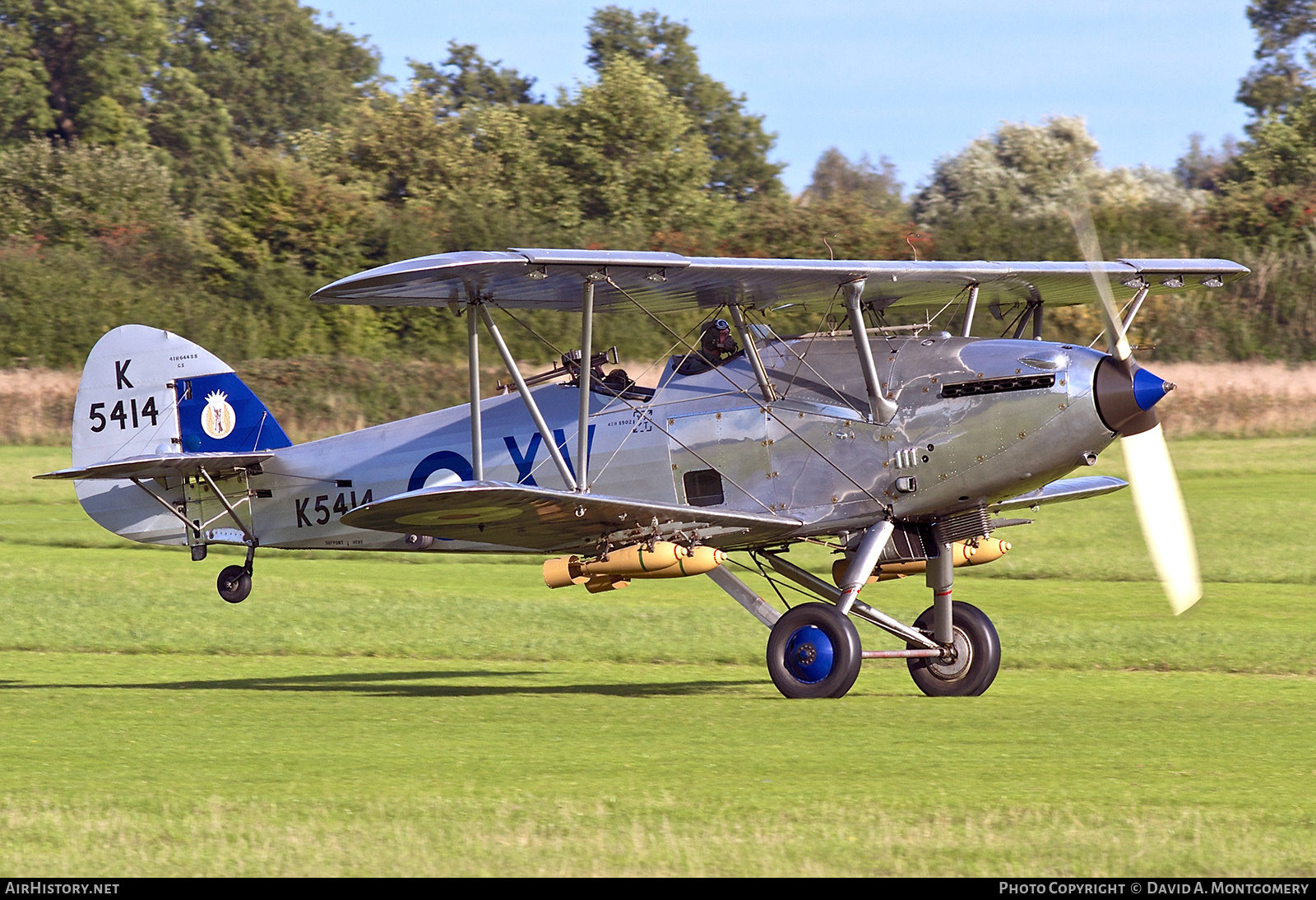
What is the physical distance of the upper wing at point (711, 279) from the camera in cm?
1094

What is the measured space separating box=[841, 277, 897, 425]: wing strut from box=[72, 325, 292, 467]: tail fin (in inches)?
228

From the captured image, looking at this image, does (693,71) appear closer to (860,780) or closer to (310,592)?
(310,592)

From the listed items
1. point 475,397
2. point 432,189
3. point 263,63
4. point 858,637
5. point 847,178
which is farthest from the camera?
point 847,178

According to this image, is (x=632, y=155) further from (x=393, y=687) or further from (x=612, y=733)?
(x=612, y=733)

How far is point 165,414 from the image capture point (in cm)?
1480

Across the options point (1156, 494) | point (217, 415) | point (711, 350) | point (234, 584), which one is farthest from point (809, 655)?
point (217, 415)

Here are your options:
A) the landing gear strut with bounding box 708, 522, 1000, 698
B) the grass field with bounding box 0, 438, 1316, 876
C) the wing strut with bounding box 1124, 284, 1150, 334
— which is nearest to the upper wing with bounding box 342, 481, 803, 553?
the landing gear strut with bounding box 708, 522, 1000, 698

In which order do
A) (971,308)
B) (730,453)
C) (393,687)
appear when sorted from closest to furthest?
(730,453), (971,308), (393,687)

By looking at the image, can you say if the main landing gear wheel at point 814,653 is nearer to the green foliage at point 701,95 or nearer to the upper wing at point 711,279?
the upper wing at point 711,279

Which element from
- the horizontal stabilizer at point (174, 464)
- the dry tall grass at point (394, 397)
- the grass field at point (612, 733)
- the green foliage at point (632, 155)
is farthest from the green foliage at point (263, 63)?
the horizontal stabilizer at point (174, 464)

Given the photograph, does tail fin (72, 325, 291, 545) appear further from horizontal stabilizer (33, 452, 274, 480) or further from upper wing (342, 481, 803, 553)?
upper wing (342, 481, 803, 553)

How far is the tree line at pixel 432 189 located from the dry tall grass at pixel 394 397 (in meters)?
2.59

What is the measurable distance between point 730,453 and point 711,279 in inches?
54.2

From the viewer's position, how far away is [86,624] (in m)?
17.0
